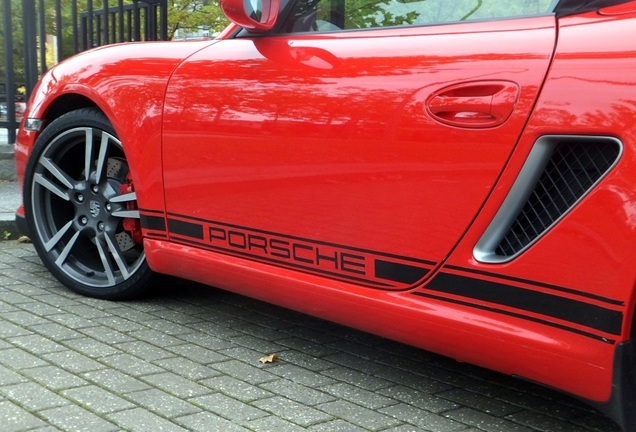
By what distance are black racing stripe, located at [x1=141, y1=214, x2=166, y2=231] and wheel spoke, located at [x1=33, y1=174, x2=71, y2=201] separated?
54cm

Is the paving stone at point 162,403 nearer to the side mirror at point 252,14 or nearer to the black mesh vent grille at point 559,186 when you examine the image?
the black mesh vent grille at point 559,186

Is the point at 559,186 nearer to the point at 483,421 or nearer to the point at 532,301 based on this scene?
the point at 532,301

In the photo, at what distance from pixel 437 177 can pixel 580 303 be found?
0.54 m

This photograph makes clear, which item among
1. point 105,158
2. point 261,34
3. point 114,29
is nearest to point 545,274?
point 261,34

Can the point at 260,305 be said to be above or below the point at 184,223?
below

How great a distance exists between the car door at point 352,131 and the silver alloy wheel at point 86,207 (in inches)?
18.0

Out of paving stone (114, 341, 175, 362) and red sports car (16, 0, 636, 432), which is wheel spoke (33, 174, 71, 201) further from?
paving stone (114, 341, 175, 362)

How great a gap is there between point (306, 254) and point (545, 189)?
0.91 metres

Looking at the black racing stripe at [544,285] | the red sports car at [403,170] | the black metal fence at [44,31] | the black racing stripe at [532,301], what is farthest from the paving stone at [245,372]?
the black metal fence at [44,31]

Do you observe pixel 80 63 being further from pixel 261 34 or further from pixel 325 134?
pixel 325 134

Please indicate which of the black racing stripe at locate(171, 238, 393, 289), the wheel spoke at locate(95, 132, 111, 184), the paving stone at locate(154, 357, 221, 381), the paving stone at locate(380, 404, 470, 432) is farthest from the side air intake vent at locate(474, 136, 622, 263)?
the wheel spoke at locate(95, 132, 111, 184)

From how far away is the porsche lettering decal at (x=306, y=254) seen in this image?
8.16 ft

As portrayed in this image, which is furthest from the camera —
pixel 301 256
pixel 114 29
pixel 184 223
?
pixel 114 29

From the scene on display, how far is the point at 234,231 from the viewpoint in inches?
118
